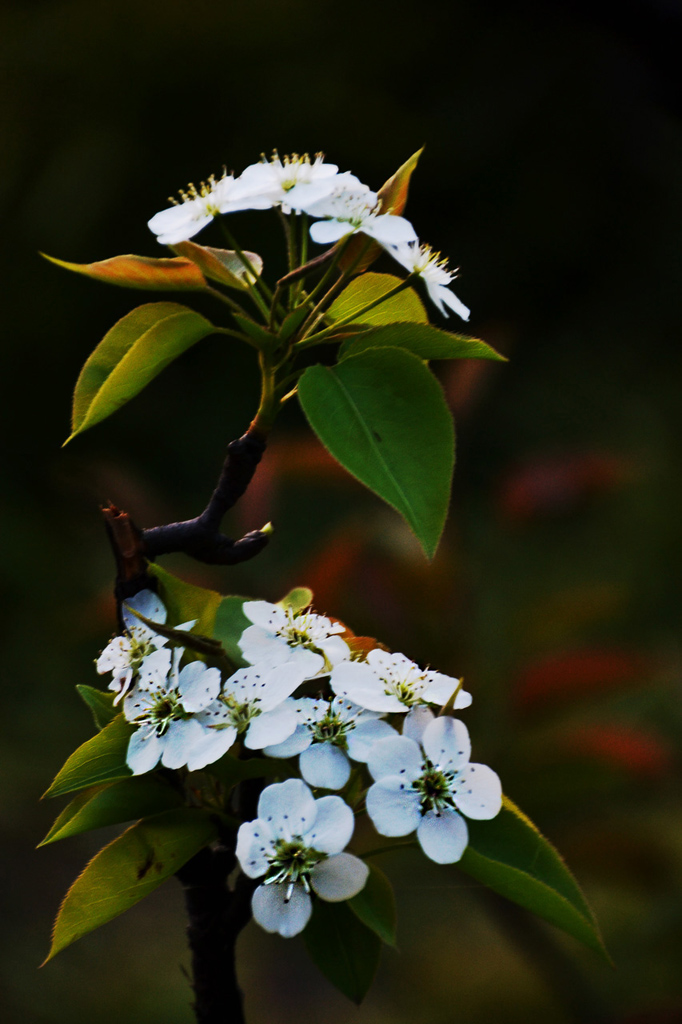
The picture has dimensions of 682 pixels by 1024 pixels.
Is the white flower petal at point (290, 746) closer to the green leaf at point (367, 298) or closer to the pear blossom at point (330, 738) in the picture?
the pear blossom at point (330, 738)

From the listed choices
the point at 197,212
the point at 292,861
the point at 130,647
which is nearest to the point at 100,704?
the point at 130,647

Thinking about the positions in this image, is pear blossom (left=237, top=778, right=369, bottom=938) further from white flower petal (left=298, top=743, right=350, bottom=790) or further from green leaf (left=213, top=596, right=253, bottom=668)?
green leaf (left=213, top=596, right=253, bottom=668)

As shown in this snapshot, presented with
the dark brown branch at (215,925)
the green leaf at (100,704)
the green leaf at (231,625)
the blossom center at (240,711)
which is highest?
the blossom center at (240,711)

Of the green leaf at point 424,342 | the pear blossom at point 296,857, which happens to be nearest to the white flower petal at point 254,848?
the pear blossom at point 296,857

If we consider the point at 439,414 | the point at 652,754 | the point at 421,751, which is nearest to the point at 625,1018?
the point at 652,754

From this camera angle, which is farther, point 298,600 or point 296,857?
point 298,600

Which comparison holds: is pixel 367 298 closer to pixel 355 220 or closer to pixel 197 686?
pixel 355 220
